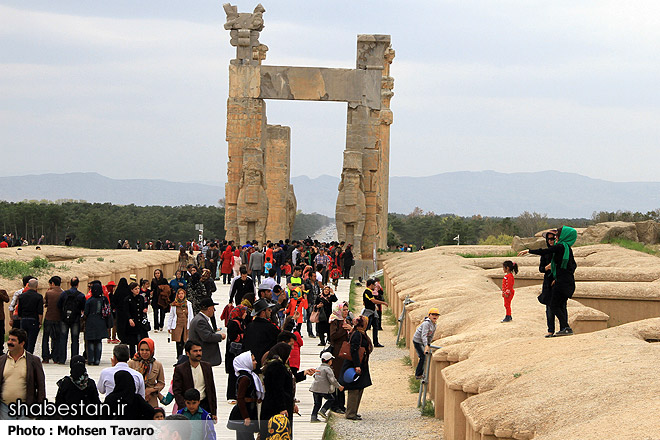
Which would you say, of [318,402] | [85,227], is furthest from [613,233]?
[85,227]

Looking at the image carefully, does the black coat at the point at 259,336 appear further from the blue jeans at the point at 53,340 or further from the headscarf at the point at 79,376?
the blue jeans at the point at 53,340

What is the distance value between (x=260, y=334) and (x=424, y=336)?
163 inches

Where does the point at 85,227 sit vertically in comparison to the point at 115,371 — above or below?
above

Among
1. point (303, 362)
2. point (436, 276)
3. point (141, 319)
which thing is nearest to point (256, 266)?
point (436, 276)

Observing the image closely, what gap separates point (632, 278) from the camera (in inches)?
745

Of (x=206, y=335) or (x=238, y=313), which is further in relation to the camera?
(x=238, y=313)

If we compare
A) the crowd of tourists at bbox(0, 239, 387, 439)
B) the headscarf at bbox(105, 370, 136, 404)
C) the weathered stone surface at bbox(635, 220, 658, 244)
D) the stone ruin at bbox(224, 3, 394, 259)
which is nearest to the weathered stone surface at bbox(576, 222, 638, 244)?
the weathered stone surface at bbox(635, 220, 658, 244)

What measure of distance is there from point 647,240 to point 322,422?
65.7 ft

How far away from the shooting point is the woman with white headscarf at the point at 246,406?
29.2 feet

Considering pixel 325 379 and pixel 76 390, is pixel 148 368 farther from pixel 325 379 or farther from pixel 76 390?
pixel 325 379

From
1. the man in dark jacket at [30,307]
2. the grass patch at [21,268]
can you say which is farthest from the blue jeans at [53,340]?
the grass patch at [21,268]

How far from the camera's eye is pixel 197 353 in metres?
8.93

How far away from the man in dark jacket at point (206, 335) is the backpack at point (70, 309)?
13.1 ft

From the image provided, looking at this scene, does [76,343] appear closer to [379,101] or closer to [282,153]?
[379,101]
